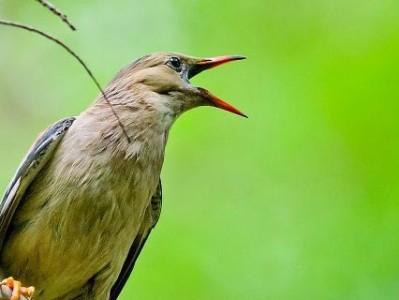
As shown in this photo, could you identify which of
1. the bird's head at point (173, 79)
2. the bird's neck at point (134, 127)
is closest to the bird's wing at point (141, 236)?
the bird's neck at point (134, 127)

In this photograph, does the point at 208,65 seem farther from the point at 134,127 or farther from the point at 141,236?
the point at 141,236

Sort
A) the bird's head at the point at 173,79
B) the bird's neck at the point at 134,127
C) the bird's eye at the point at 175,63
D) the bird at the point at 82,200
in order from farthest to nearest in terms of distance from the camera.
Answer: the bird's eye at the point at 175,63 < the bird's head at the point at 173,79 < the bird's neck at the point at 134,127 < the bird at the point at 82,200

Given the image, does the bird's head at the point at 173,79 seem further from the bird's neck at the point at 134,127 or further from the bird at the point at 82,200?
the bird at the point at 82,200

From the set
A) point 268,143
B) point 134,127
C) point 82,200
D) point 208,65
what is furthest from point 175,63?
point 268,143

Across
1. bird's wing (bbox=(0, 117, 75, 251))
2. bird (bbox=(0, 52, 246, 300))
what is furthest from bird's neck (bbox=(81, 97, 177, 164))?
bird's wing (bbox=(0, 117, 75, 251))

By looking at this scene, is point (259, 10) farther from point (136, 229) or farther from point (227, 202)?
point (136, 229)

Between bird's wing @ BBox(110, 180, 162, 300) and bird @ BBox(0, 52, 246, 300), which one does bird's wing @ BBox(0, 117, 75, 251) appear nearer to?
bird @ BBox(0, 52, 246, 300)

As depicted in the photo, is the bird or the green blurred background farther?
the green blurred background

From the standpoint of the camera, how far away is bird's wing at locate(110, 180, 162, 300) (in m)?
7.83

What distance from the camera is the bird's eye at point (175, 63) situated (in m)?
8.10

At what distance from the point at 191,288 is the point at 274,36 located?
2.44 m

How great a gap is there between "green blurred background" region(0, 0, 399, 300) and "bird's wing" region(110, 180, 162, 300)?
2.72 feet

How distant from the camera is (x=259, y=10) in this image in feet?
33.6

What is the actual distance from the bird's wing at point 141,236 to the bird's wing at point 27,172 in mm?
910
